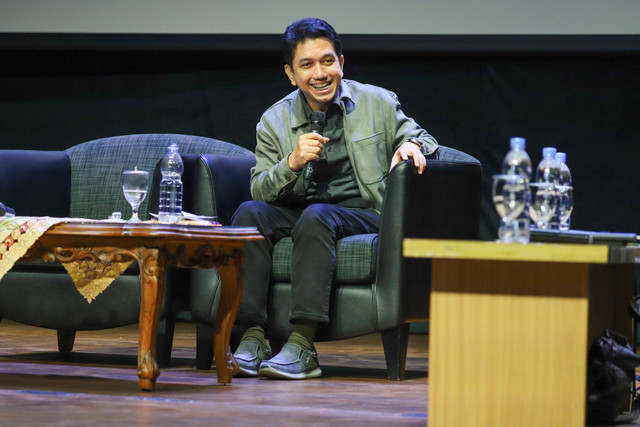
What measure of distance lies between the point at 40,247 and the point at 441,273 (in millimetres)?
1202

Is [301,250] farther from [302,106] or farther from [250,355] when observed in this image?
[302,106]

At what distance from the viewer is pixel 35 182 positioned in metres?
3.67

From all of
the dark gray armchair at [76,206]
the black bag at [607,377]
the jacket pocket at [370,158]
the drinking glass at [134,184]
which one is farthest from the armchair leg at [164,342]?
the black bag at [607,377]

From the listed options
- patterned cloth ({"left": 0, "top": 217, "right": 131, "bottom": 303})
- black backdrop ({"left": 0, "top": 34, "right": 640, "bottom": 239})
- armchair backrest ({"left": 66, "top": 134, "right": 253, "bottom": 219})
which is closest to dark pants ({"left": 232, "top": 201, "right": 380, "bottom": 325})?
patterned cloth ({"left": 0, "top": 217, "right": 131, "bottom": 303})

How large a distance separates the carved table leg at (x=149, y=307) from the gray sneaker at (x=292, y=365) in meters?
0.43

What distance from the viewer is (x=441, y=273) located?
1.85 meters

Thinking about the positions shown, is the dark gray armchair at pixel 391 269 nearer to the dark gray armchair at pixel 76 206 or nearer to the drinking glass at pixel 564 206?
the dark gray armchair at pixel 76 206

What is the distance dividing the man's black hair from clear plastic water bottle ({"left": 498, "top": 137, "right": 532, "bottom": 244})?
1273 mm

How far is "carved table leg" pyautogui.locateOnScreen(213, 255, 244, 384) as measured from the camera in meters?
2.72

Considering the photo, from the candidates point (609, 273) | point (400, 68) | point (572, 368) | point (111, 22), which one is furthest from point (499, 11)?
point (572, 368)

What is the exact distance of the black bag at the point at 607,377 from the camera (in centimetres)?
211

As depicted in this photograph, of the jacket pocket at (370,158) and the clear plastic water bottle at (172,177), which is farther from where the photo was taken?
the jacket pocket at (370,158)

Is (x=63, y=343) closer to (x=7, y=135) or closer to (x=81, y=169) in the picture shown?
(x=81, y=169)

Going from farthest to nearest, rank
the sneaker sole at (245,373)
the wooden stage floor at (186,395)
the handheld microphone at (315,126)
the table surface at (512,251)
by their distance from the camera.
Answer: the handheld microphone at (315,126), the sneaker sole at (245,373), the wooden stage floor at (186,395), the table surface at (512,251)
